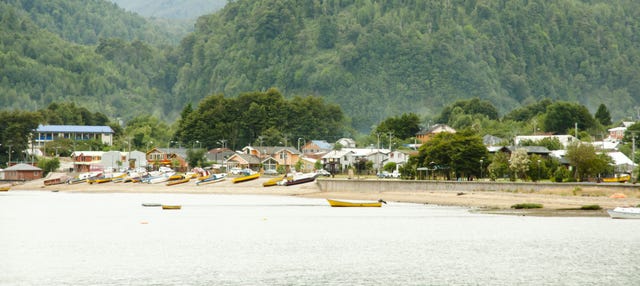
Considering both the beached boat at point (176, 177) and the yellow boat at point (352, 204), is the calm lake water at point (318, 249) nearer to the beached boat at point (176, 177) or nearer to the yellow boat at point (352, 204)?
the yellow boat at point (352, 204)

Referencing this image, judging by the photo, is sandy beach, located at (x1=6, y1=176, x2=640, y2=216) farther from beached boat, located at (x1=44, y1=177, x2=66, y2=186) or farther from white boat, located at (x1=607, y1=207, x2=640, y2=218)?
beached boat, located at (x1=44, y1=177, x2=66, y2=186)

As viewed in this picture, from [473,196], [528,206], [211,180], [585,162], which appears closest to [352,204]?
[473,196]

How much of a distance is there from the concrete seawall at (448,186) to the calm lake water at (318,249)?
7506 mm

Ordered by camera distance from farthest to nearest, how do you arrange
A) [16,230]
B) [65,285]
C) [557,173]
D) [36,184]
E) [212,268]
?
[36,184] < [557,173] < [16,230] < [212,268] < [65,285]

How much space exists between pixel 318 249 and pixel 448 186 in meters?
40.3

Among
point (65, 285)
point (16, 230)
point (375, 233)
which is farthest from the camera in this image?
point (16, 230)

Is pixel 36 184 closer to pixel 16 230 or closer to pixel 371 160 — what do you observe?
pixel 371 160

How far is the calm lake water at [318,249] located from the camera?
148ft

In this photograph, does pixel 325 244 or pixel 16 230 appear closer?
pixel 325 244

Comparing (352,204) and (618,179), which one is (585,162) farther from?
(352,204)

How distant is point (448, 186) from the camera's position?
3698 inches

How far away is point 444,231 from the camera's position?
212ft

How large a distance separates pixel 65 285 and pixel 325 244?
62.2 ft

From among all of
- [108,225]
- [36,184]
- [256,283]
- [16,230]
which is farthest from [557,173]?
[36,184]
